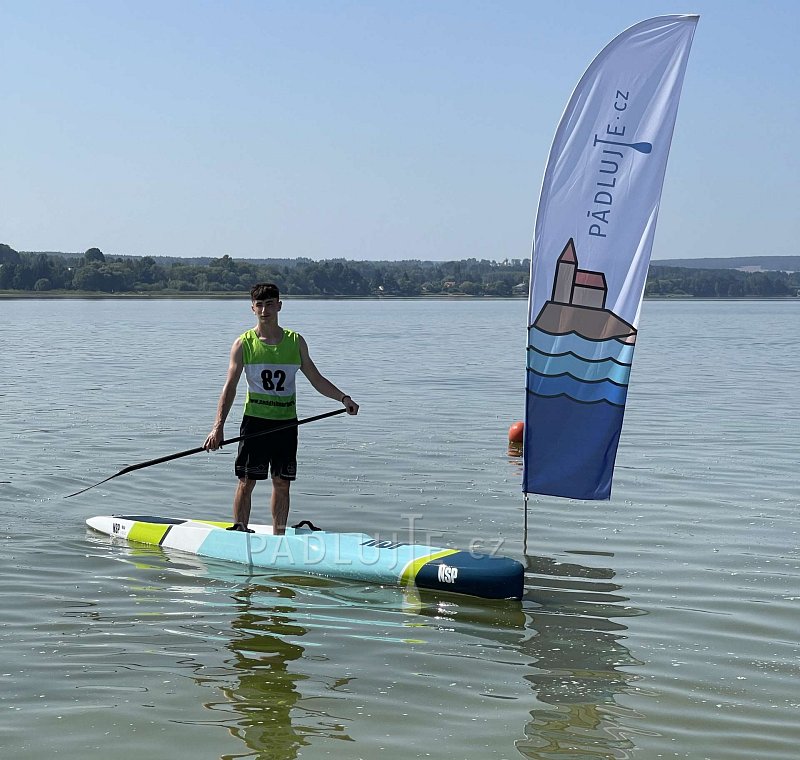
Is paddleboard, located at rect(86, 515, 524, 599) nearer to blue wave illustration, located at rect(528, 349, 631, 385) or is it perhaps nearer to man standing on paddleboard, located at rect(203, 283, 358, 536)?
man standing on paddleboard, located at rect(203, 283, 358, 536)

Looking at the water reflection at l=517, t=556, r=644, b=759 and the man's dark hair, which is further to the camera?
the man's dark hair

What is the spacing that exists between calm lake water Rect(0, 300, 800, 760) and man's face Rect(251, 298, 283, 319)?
201 centimetres

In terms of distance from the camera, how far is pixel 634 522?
1023 centimetres

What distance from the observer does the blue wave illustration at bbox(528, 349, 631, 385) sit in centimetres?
790

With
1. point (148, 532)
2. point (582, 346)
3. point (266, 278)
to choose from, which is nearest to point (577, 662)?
point (582, 346)

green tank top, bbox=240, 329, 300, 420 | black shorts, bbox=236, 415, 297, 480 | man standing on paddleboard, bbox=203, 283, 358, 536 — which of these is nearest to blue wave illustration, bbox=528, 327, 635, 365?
man standing on paddleboard, bbox=203, 283, 358, 536

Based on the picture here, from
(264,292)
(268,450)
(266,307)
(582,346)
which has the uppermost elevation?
(264,292)

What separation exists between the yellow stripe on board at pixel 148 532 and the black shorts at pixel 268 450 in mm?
1227

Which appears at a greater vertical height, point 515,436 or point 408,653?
point 515,436

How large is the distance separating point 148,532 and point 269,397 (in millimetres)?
1886

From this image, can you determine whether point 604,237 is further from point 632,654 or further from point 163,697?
point 163,697

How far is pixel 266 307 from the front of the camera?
8102 millimetres

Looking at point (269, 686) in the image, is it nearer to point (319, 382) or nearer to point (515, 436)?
point (319, 382)

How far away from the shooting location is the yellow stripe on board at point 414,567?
7.80 meters
